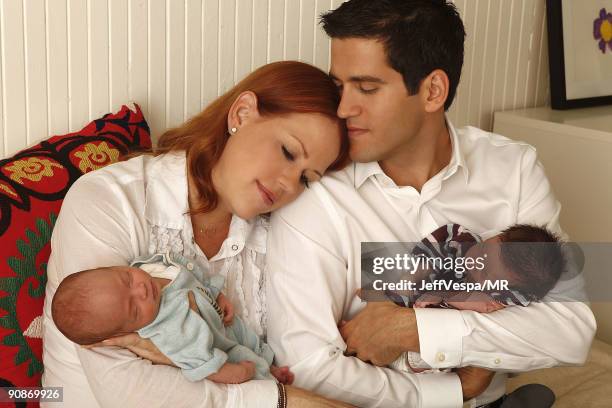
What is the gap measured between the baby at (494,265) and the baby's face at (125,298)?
563mm

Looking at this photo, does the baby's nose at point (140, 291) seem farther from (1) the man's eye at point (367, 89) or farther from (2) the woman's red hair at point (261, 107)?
(1) the man's eye at point (367, 89)

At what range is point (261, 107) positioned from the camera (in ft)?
5.33

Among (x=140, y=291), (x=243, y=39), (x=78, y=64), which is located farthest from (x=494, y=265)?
(x=78, y=64)

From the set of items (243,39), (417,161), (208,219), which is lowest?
(208,219)

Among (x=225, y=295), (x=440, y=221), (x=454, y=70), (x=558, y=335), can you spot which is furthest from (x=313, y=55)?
(x=558, y=335)

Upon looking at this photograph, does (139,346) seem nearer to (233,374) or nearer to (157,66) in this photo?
(233,374)

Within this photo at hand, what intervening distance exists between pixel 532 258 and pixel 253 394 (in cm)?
61

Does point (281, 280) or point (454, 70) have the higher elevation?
point (454, 70)

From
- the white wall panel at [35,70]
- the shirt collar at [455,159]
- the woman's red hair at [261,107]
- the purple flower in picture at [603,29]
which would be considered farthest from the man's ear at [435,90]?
the purple flower in picture at [603,29]

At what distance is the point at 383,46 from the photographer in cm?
166

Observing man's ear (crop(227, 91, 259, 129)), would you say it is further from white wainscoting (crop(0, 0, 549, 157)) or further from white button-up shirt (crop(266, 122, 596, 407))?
white wainscoting (crop(0, 0, 549, 157))

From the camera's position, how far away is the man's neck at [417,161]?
179 cm

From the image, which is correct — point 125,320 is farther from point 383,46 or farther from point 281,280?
point 383,46

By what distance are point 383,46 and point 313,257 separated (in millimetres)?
464
